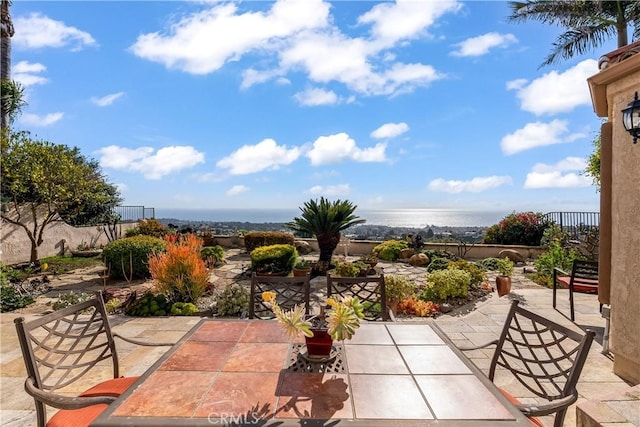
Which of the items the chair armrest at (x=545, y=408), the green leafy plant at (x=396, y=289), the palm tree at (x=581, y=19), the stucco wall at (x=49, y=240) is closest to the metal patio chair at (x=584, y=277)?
the green leafy plant at (x=396, y=289)

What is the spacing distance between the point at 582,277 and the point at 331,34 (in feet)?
18.2

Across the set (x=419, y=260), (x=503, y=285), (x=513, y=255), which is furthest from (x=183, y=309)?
(x=513, y=255)

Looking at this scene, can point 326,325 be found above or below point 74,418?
above

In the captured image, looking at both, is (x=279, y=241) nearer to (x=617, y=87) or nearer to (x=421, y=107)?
(x=421, y=107)

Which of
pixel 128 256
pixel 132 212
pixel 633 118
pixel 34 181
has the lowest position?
pixel 128 256

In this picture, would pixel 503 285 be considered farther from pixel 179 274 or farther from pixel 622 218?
pixel 179 274

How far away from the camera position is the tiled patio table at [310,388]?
1242mm

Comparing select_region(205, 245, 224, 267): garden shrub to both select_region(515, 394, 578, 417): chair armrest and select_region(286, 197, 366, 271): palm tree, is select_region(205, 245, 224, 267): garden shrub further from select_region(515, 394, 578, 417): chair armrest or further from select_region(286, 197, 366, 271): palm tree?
select_region(515, 394, 578, 417): chair armrest

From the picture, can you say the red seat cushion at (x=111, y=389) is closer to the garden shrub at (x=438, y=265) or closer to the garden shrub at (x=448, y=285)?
the garden shrub at (x=448, y=285)

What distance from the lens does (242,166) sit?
68.0 feet

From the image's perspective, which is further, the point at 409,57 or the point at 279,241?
the point at 279,241

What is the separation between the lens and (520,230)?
1187 centimetres

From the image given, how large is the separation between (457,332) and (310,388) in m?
3.27

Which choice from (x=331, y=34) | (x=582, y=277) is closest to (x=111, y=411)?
(x=582, y=277)
